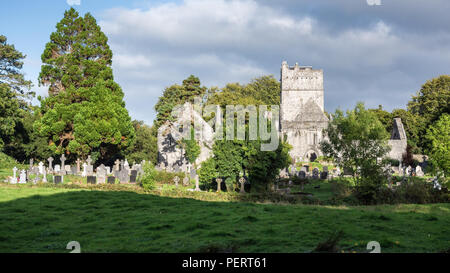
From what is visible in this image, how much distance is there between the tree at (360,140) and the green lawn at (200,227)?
4843 mm

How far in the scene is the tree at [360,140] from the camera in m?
23.6

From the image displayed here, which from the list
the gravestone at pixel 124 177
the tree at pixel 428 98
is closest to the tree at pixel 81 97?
the gravestone at pixel 124 177

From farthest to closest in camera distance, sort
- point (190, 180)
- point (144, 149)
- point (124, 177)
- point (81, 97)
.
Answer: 1. point (144, 149)
2. point (81, 97)
3. point (190, 180)
4. point (124, 177)

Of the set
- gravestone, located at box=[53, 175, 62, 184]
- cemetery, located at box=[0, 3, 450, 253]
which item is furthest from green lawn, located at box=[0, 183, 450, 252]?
gravestone, located at box=[53, 175, 62, 184]

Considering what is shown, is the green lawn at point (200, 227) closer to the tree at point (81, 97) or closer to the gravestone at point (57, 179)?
the gravestone at point (57, 179)

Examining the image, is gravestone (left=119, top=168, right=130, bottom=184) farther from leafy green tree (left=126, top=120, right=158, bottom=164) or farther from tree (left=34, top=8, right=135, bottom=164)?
leafy green tree (left=126, top=120, right=158, bottom=164)

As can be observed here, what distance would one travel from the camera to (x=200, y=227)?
13.0 meters

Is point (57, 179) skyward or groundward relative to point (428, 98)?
groundward

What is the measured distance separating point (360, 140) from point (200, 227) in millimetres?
14427

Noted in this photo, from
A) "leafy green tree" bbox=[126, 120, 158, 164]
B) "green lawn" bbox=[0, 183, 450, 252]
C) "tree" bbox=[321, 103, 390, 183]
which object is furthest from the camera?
"leafy green tree" bbox=[126, 120, 158, 164]

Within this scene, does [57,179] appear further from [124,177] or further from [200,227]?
[200,227]

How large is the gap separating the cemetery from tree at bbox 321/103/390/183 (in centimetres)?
8

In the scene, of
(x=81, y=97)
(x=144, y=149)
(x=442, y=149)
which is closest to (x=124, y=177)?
(x=81, y=97)

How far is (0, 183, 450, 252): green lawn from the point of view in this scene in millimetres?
10648
